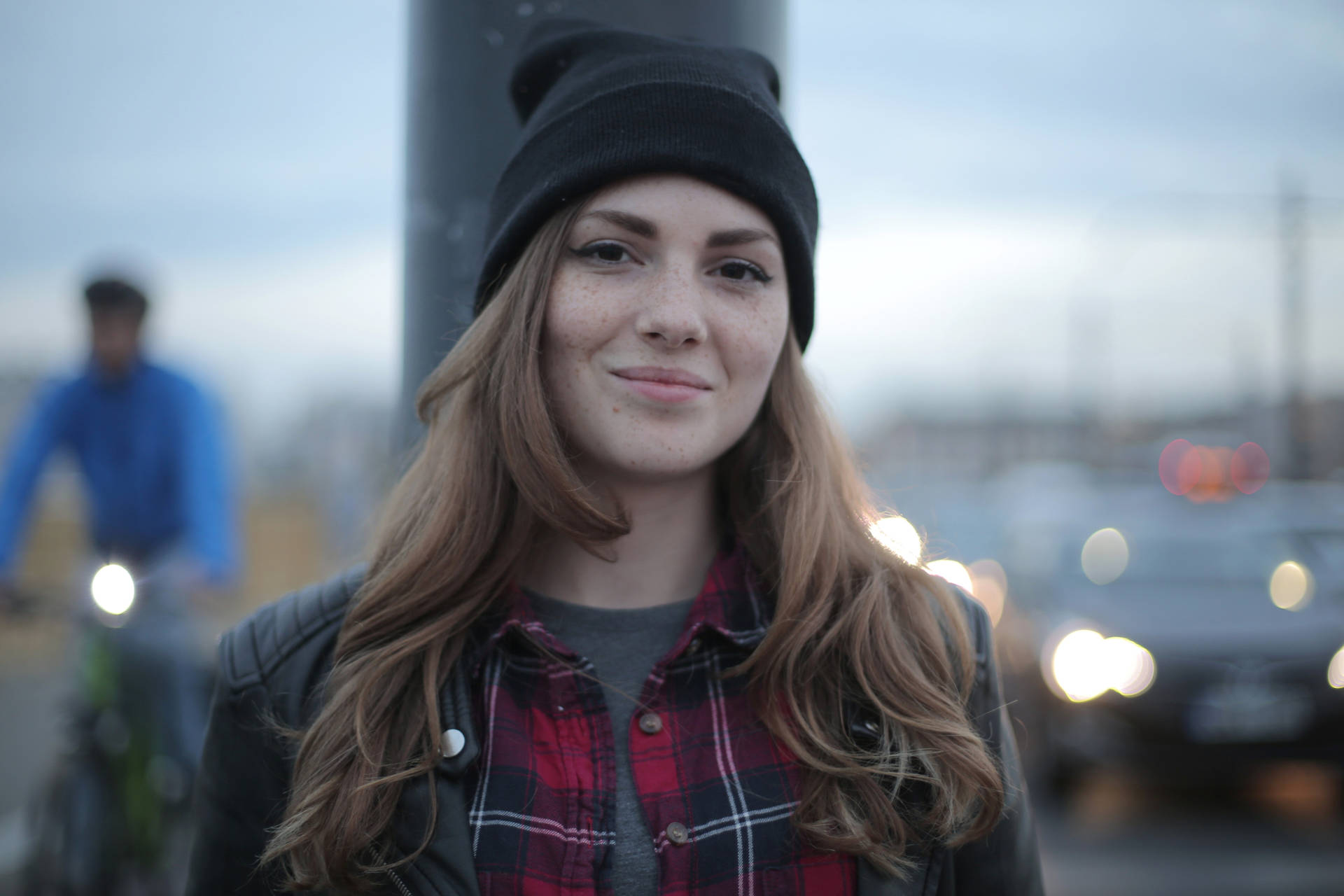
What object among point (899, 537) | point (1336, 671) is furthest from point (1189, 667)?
point (899, 537)

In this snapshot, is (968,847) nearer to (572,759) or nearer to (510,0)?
(572,759)

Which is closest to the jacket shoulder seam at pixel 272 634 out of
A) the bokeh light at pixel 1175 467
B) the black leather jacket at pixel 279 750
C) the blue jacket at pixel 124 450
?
the black leather jacket at pixel 279 750

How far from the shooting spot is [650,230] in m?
1.74

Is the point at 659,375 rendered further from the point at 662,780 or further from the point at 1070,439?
the point at 1070,439

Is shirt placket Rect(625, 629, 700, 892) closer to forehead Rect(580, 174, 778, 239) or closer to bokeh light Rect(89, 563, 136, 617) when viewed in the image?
forehead Rect(580, 174, 778, 239)

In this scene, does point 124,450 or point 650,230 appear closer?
point 650,230

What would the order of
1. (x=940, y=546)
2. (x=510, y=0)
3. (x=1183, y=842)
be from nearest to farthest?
1. (x=510, y=0)
2. (x=940, y=546)
3. (x=1183, y=842)

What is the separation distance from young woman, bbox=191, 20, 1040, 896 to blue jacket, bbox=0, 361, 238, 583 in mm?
2247

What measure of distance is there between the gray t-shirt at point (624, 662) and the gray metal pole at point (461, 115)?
67 centimetres

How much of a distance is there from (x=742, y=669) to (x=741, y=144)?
0.87 metres

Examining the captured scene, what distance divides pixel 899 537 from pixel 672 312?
2.20 feet

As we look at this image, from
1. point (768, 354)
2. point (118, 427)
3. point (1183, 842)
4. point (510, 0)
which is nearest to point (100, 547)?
point (118, 427)

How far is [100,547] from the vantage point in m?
3.97

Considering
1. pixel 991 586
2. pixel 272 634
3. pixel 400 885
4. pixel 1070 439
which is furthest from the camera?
pixel 1070 439
